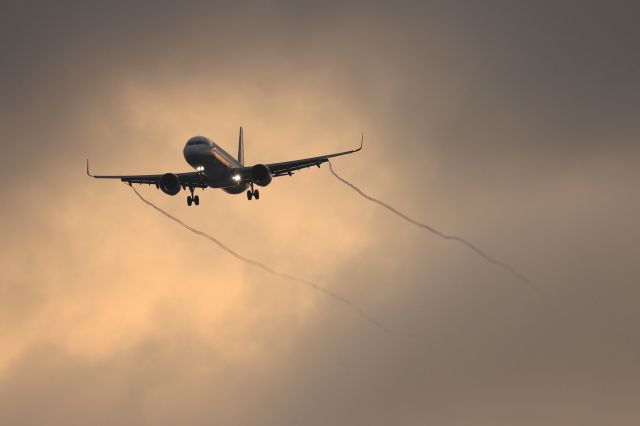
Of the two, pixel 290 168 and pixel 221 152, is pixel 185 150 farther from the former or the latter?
pixel 290 168

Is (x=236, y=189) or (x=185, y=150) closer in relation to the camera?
(x=185, y=150)

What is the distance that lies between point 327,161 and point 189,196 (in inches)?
608

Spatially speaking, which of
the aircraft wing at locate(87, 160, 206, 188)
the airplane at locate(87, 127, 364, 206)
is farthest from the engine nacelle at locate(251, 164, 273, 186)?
the aircraft wing at locate(87, 160, 206, 188)

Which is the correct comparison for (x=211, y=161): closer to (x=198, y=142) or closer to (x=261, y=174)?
(x=198, y=142)

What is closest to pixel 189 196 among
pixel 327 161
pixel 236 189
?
pixel 236 189

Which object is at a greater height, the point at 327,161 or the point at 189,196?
the point at 327,161

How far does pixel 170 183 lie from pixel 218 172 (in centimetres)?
592

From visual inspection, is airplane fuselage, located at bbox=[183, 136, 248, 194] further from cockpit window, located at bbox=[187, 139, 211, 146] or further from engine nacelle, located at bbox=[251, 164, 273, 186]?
engine nacelle, located at bbox=[251, 164, 273, 186]

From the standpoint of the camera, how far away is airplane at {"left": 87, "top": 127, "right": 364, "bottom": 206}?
99.7 metres

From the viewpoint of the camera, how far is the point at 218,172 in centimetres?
10212

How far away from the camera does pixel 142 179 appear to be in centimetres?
11181

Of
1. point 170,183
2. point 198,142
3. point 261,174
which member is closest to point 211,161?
point 198,142

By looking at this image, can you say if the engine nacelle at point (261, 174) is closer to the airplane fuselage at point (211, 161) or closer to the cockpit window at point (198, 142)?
the airplane fuselage at point (211, 161)

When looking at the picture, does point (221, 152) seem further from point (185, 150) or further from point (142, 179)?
point (142, 179)
